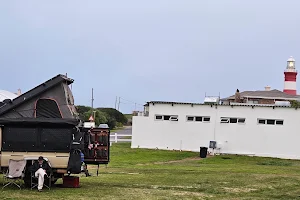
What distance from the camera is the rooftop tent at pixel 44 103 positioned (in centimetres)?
2125

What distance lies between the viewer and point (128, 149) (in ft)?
167

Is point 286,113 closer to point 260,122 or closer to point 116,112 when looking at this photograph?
point 260,122

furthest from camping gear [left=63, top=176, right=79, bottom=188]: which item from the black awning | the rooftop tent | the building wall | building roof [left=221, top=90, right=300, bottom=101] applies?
building roof [left=221, top=90, right=300, bottom=101]

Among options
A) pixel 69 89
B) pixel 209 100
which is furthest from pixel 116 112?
pixel 69 89

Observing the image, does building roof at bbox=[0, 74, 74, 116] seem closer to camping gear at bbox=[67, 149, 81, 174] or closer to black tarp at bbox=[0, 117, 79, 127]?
black tarp at bbox=[0, 117, 79, 127]

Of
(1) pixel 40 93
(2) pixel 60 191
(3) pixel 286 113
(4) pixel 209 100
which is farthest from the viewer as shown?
(4) pixel 209 100

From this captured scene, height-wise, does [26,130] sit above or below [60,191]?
above

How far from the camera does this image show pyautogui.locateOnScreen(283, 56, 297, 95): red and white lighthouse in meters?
77.4

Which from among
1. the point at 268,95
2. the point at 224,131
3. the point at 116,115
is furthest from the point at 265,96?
the point at 116,115

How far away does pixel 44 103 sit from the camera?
21.6m

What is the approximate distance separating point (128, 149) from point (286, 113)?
1212cm

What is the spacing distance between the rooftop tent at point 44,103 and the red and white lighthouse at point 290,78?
58.4m

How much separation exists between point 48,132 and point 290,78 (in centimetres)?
6200

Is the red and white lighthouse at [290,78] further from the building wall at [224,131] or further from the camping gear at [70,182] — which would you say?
the camping gear at [70,182]
